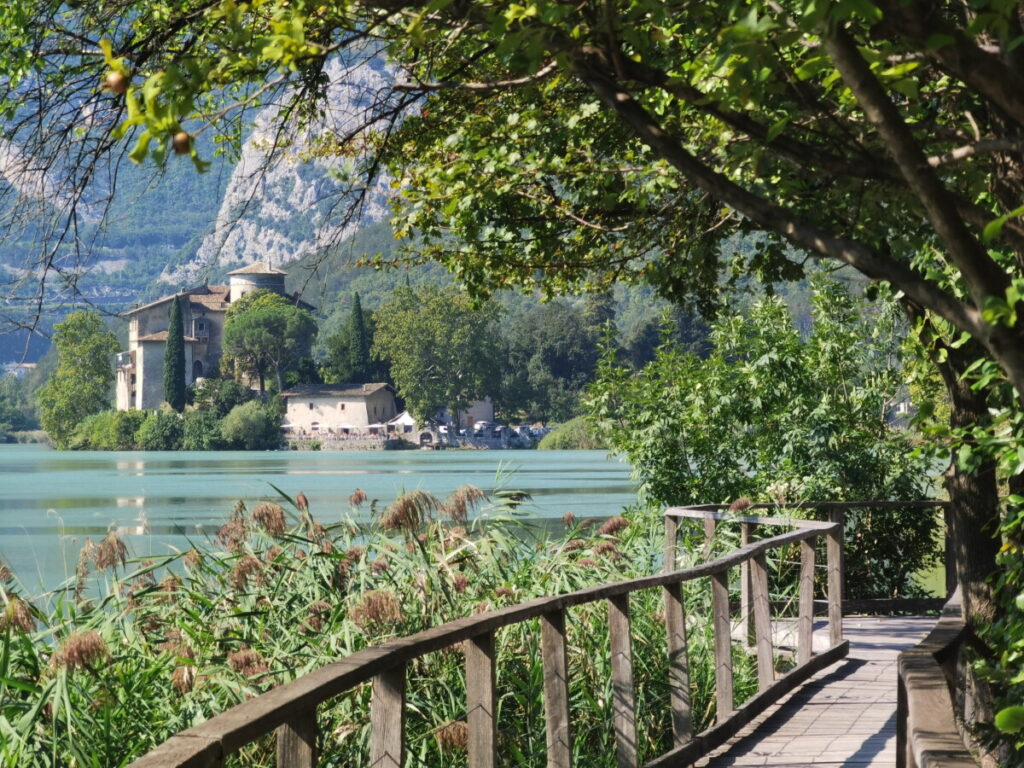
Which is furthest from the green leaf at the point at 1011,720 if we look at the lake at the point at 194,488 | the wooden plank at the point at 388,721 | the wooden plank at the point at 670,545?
the wooden plank at the point at 670,545

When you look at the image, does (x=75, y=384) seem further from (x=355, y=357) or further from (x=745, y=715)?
(x=745, y=715)

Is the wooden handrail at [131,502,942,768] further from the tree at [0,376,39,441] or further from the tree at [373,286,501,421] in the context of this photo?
the tree at [0,376,39,441]

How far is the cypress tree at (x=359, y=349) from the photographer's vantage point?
4710 inches

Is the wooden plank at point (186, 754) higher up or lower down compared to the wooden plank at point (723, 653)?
higher up

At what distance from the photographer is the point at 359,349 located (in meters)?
121

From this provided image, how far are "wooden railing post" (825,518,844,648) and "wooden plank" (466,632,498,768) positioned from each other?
523 centimetres

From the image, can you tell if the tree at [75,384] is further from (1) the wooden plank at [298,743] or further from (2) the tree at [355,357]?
(1) the wooden plank at [298,743]

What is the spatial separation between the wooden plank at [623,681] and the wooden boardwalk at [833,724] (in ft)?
Result: 2.70

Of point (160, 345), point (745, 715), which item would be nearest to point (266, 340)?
point (160, 345)

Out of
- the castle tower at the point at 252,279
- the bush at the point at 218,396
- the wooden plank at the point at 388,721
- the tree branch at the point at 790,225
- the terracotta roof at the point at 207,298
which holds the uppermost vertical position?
the castle tower at the point at 252,279

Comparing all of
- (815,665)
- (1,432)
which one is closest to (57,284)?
(815,665)

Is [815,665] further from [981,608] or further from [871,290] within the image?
[871,290]

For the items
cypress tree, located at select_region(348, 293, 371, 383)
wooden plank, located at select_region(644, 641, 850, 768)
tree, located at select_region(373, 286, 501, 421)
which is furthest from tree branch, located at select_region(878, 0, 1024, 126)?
cypress tree, located at select_region(348, 293, 371, 383)

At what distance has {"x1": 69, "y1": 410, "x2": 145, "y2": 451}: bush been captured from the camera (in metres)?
106
